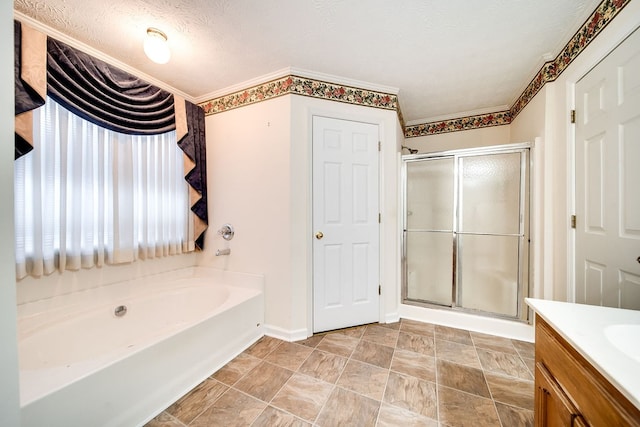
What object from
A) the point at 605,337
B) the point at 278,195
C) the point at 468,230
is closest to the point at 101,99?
the point at 278,195

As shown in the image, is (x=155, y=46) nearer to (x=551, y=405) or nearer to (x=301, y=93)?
(x=301, y=93)

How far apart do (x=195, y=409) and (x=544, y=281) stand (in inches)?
101

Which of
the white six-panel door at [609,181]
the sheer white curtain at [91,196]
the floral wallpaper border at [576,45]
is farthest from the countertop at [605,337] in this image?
the sheer white curtain at [91,196]

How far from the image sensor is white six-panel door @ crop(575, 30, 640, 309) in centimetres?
110

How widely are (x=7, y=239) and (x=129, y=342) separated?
4.80 ft

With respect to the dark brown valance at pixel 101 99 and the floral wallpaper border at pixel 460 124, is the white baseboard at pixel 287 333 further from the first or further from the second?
the floral wallpaper border at pixel 460 124

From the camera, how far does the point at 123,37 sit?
1.50 metres

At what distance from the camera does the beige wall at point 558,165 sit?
58.7 inches

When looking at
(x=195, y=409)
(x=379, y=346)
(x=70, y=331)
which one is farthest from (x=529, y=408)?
(x=70, y=331)

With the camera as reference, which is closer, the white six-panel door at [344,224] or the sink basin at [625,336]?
the sink basin at [625,336]

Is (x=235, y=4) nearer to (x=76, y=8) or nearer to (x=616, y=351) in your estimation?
(x=76, y=8)

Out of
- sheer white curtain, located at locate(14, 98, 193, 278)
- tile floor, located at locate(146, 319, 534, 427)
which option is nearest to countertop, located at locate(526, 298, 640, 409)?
tile floor, located at locate(146, 319, 534, 427)

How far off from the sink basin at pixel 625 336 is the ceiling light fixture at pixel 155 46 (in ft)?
8.02

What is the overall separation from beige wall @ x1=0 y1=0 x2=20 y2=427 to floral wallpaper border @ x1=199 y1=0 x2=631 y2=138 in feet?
4.97
